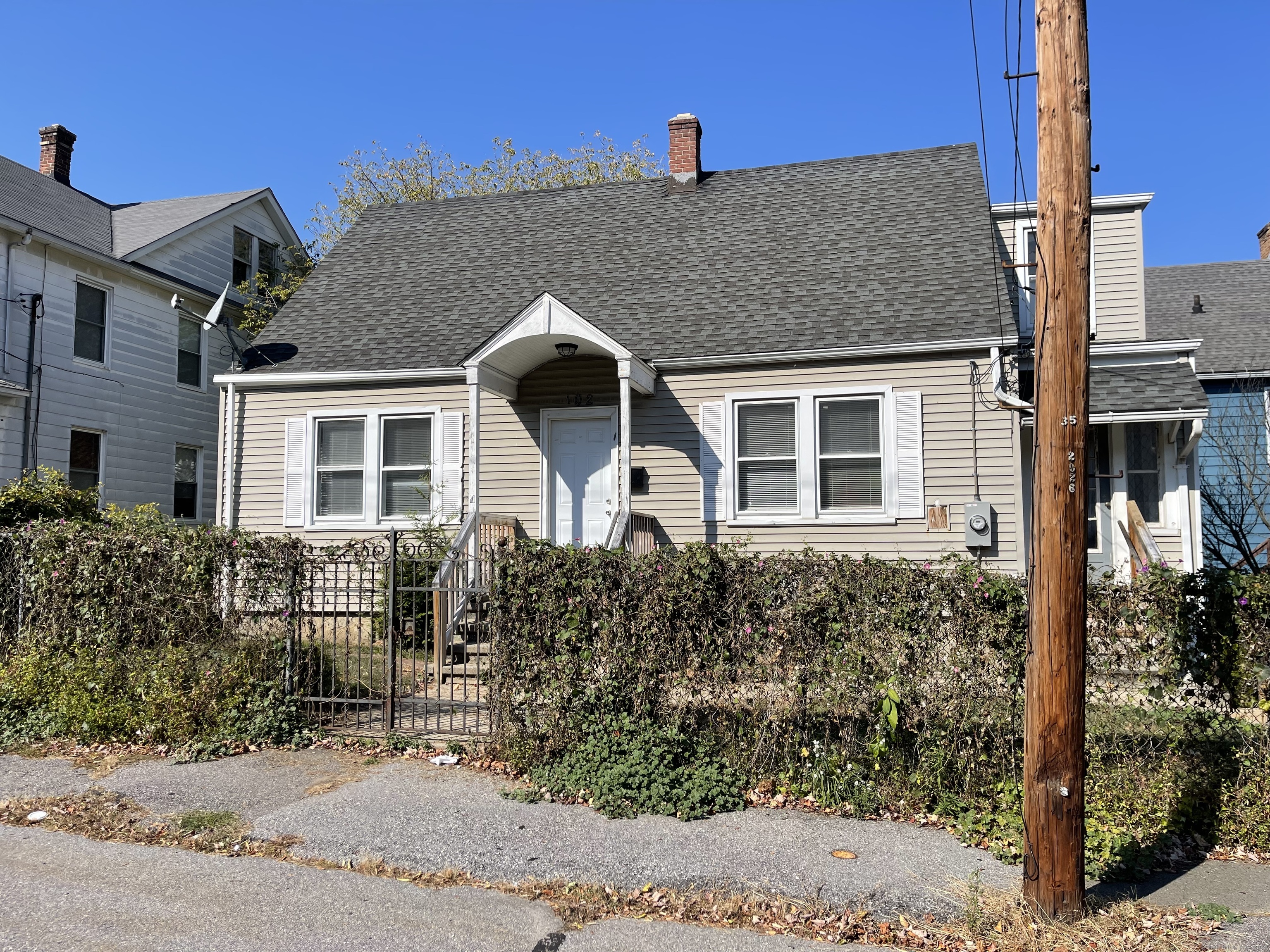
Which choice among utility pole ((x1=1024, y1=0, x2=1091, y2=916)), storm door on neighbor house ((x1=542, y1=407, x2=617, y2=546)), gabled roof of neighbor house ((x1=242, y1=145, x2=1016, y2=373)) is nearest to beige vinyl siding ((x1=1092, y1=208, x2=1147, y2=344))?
gabled roof of neighbor house ((x1=242, y1=145, x2=1016, y2=373))

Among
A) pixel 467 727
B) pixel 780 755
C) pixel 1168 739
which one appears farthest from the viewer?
pixel 467 727

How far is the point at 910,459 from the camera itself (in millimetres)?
10445

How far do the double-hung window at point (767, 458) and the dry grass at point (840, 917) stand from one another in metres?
6.74

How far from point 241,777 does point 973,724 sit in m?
4.87

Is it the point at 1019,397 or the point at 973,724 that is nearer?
the point at 973,724

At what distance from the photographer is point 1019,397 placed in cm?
1077

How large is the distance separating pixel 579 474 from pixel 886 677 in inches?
269

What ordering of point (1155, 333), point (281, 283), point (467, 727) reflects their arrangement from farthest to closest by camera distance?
point (281, 283) < point (1155, 333) < point (467, 727)

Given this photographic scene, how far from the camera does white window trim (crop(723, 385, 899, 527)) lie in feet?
34.6

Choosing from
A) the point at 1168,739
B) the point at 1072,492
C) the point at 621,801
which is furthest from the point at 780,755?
the point at 1072,492

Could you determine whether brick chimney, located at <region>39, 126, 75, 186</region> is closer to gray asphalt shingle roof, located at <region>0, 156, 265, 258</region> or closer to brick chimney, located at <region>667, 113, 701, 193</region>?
gray asphalt shingle roof, located at <region>0, 156, 265, 258</region>

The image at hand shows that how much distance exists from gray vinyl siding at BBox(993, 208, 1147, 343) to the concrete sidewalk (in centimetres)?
924

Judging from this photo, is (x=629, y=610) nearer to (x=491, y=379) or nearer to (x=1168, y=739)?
(x=1168, y=739)

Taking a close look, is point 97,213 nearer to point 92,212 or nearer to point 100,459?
point 92,212
